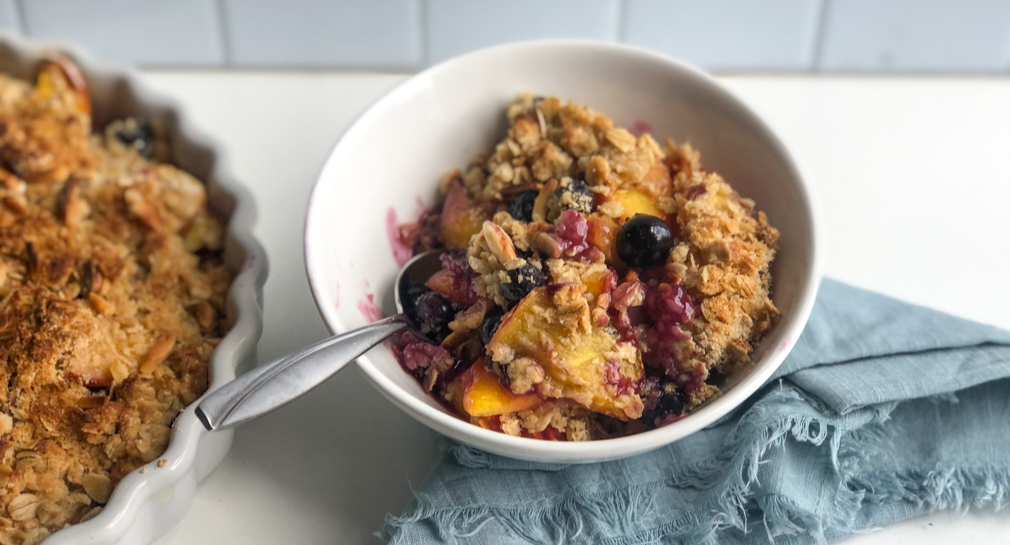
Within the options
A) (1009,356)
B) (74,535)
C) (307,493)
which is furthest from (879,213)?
(74,535)

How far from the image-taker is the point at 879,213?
59.2 inches

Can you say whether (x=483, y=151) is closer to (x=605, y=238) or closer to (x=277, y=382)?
(x=605, y=238)

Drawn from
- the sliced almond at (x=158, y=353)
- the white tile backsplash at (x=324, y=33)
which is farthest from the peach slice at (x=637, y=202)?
the white tile backsplash at (x=324, y=33)

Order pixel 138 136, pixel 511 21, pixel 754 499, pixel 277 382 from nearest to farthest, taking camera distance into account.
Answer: pixel 277 382 < pixel 754 499 < pixel 138 136 < pixel 511 21

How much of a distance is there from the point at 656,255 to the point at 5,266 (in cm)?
90

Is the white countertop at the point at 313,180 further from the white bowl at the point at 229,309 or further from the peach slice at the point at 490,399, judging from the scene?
the peach slice at the point at 490,399

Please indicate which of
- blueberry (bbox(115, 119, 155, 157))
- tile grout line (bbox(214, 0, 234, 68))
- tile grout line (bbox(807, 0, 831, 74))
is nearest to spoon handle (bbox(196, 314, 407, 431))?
blueberry (bbox(115, 119, 155, 157))

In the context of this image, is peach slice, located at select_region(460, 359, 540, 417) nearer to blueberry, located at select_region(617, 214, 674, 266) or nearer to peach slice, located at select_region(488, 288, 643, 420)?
peach slice, located at select_region(488, 288, 643, 420)

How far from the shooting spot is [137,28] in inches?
73.4

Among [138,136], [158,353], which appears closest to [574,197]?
[158,353]

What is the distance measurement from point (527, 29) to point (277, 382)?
1144 millimetres

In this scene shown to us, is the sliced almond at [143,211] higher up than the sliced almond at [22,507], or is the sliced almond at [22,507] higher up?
the sliced almond at [143,211]

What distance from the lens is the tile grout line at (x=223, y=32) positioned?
1803mm

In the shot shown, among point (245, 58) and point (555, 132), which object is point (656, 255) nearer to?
point (555, 132)
